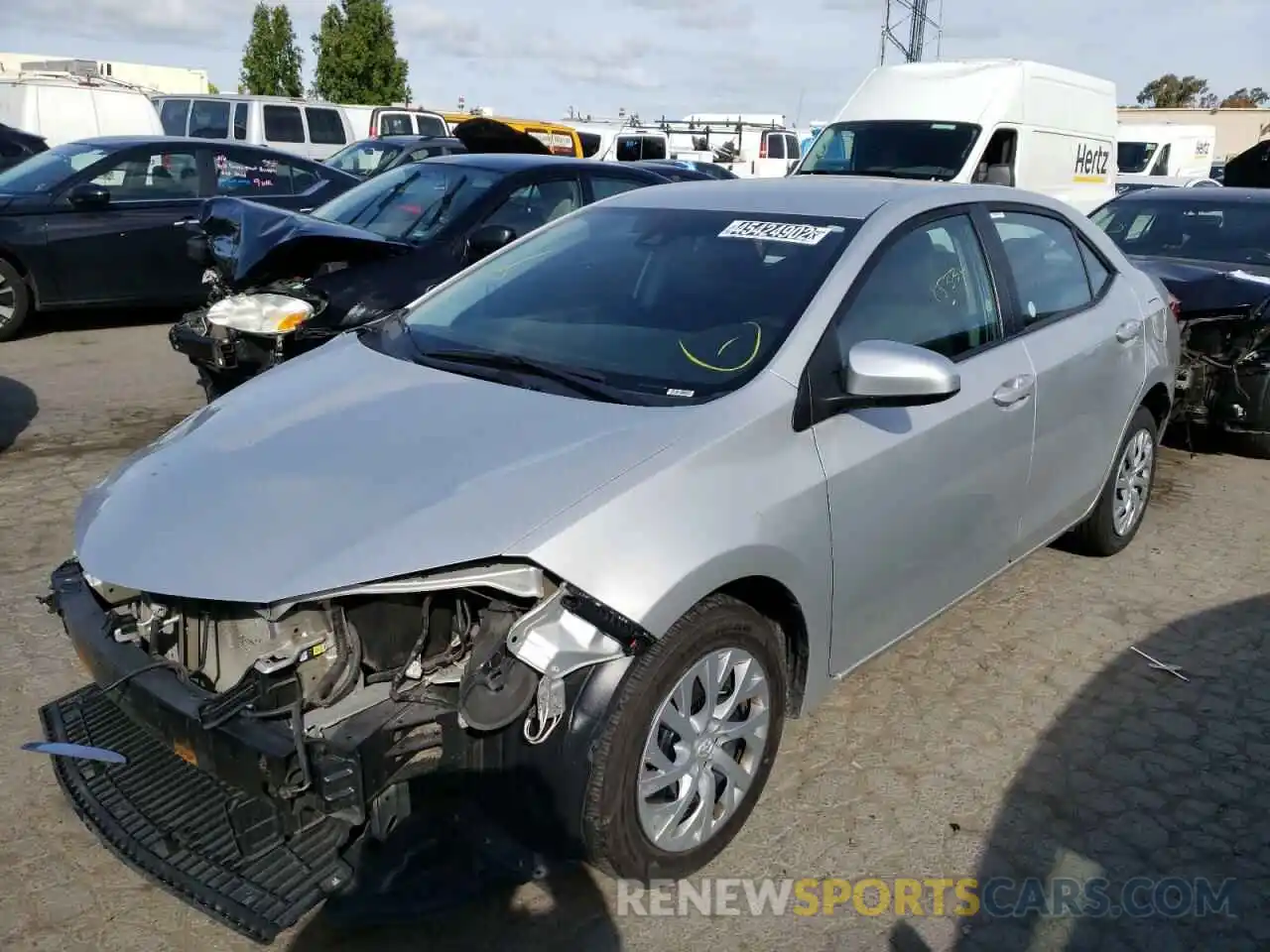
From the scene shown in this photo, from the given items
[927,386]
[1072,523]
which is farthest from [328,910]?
[1072,523]

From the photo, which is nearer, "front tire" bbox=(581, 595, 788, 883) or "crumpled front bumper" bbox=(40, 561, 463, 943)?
"crumpled front bumper" bbox=(40, 561, 463, 943)

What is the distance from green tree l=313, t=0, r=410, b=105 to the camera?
118 ft

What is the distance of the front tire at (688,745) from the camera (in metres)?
2.49

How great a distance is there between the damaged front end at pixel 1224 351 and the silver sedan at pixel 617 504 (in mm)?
2687

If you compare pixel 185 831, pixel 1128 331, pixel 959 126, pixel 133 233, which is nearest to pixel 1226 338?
pixel 1128 331

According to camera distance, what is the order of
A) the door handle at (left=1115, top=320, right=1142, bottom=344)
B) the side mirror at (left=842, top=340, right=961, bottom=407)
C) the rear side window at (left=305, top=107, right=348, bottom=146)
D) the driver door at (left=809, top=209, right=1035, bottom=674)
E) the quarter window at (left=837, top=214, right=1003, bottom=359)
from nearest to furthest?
the side mirror at (left=842, top=340, right=961, bottom=407) < the driver door at (left=809, top=209, right=1035, bottom=674) < the quarter window at (left=837, top=214, right=1003, bottom=359) < the door handle at (left=1115, top=320, right=1142, bottom=344) < the rear side window at (left=305, top=107, right=348, bottom=146)

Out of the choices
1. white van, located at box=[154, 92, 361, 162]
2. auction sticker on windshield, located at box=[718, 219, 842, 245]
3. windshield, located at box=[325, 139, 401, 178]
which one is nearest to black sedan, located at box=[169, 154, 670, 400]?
auction sticker on windshield, located at box=[718, 219, 842, 245]

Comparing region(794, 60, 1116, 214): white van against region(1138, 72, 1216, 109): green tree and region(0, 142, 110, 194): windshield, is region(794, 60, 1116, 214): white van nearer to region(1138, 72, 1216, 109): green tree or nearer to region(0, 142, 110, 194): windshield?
region(0, 142, 110, 194): windshield

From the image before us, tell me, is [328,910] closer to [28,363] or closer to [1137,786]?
[1137,786]

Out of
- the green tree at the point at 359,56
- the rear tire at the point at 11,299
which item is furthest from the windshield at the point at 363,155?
the green tree at the point at 359,56

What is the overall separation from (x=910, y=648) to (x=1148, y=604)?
1217 mm

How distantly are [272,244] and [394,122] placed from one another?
648 inches

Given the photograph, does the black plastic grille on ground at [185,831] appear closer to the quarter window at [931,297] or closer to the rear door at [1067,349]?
the quarter window at [931,297]

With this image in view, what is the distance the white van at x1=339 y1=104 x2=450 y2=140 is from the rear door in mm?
17745
